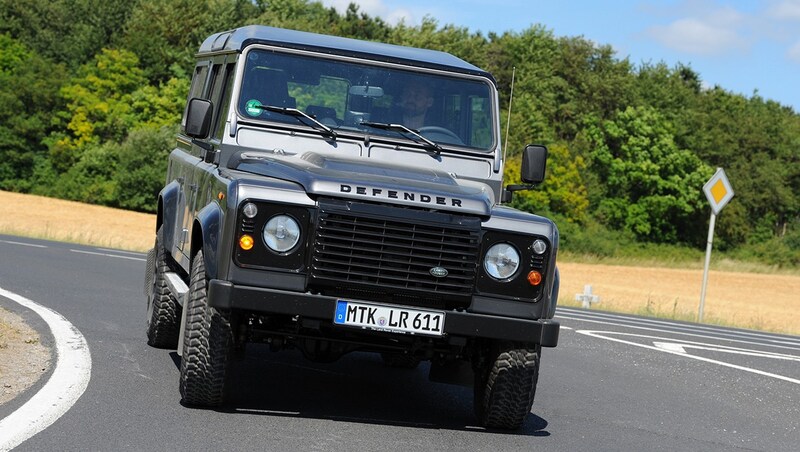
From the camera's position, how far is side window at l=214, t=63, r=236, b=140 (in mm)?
8656

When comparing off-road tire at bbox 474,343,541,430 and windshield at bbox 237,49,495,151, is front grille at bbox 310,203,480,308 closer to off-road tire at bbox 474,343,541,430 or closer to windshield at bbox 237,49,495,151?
off-road tire at bbox 474,343,541,430

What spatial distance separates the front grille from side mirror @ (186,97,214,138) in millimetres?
1689

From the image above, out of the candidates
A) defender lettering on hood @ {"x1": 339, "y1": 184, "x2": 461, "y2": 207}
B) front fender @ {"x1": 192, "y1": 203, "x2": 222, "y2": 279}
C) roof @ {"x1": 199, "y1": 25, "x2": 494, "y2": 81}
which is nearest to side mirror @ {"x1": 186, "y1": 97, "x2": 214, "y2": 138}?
roof @ {"x1": 199, "y1": 25, "x2": 494, "y2": 81}

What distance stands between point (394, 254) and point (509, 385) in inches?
44.3

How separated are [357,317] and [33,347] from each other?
3396 mm

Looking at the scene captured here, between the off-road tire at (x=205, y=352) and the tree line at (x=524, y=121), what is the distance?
2352 inches

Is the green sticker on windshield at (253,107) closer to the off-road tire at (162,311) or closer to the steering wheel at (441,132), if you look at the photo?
the steering wheel at (441,132)

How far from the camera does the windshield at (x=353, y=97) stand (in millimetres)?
8562

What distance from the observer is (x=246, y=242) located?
275 inches

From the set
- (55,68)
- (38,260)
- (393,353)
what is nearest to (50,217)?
(55,68)

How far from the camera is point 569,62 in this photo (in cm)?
8181

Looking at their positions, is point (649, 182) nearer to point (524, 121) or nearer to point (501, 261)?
point (524, 121)

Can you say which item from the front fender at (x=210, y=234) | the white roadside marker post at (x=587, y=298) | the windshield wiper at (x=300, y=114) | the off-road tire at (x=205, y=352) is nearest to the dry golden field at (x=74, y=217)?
the white roadside marker post at (x=587, y=298)

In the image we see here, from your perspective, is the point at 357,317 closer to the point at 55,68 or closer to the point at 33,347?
the point at 33,347
